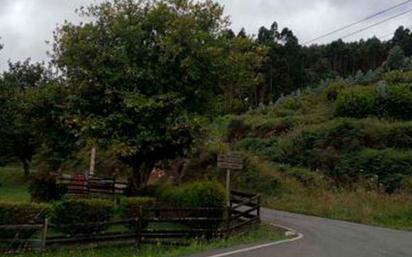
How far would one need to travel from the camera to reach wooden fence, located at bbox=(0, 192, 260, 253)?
56.9 ft

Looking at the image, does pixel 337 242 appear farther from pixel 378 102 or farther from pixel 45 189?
pixel 378 102

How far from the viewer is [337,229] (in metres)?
21.4

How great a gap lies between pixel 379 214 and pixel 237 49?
9.52m

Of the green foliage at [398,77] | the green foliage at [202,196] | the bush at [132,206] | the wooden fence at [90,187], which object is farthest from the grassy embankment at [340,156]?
the bush at [132,206]

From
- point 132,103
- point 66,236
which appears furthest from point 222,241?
point 132,103

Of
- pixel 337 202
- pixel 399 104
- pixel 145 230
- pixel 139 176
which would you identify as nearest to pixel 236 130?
pixel 399 104

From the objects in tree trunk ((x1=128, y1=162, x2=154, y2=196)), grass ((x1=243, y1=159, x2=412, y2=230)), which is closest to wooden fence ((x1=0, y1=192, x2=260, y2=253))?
grass ((x1=243, y1=159, x2=412, y2=230))

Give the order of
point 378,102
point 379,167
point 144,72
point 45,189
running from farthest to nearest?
point 378,102, point 379,167, point 45,189, point 144,72

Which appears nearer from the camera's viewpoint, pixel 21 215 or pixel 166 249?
pixel 21 215

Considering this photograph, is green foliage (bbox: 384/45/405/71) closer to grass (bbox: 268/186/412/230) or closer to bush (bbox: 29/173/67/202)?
grass (bbox: 268/186/412/230)

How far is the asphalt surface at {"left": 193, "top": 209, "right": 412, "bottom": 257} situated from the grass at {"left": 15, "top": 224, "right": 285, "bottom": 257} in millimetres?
1032

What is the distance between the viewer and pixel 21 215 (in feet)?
59.3

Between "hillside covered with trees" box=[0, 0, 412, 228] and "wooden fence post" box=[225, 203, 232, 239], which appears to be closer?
"wooden fence post" box=[225, 203, 232, 239]

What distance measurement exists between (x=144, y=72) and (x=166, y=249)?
349 inches
